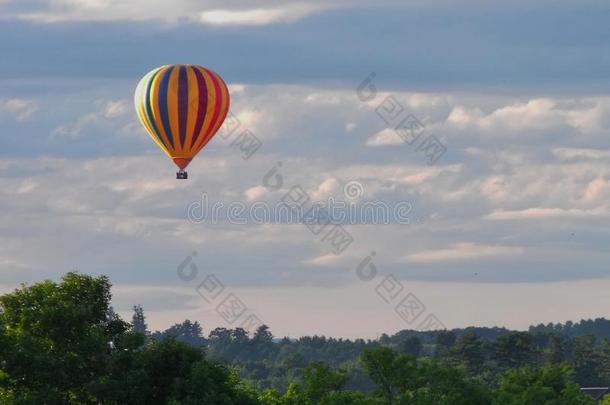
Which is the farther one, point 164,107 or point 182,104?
point 164,107

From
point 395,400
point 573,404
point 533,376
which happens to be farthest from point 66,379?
point 533,376

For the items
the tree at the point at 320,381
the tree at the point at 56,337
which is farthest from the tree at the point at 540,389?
the tree at the point at 56,337

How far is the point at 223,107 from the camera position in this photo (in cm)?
13188

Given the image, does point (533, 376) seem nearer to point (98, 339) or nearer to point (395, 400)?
point (395, 400)

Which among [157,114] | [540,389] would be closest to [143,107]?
[157,114]

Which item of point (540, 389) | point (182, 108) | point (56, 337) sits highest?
point (182, 108)

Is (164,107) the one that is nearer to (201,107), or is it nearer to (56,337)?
(201,107)

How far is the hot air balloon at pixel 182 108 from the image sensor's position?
130000 millimetres

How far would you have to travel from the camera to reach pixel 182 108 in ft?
424

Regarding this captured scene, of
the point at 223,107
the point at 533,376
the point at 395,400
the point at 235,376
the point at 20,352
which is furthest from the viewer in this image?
the point at 533,376

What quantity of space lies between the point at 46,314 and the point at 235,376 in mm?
17446

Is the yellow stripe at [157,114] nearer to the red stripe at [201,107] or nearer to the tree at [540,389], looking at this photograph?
the red stripe at [201,107]

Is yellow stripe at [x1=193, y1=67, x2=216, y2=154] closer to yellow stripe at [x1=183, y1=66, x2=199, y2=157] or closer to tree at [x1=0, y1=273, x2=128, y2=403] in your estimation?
yellow stripe at [x1=183, y1=66, x2=199, y2=157]

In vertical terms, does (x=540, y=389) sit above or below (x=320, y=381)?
above
